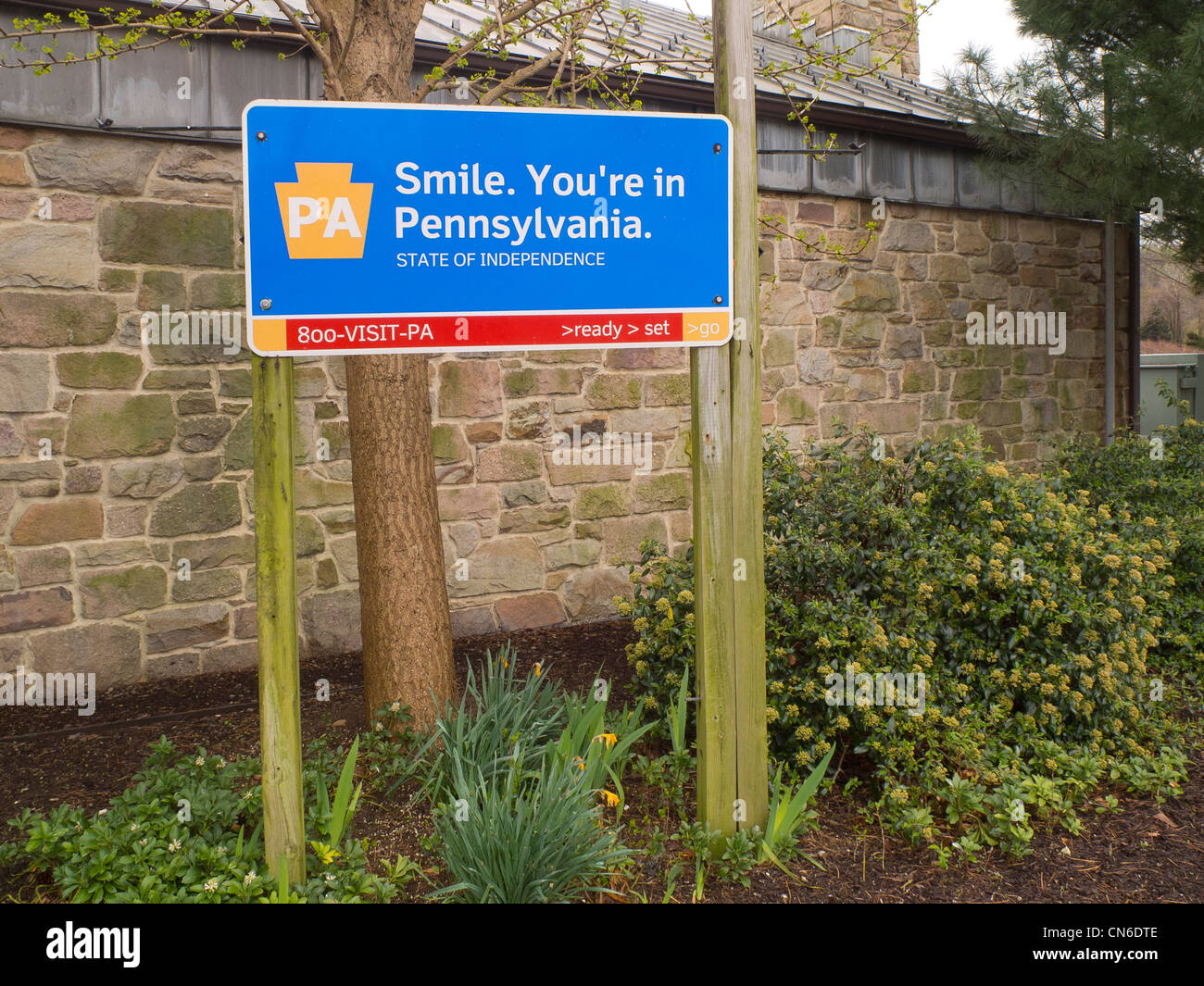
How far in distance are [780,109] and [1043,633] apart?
4.19m

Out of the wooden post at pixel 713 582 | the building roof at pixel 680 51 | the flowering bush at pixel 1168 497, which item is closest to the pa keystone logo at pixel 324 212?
the wooden post at pixel 713 582

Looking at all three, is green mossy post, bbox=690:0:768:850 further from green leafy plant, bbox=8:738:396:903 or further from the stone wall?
the stone wall

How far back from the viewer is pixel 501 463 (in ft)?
18.8

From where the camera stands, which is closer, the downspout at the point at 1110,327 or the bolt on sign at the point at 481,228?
the bolt on sign at the point at 481,228

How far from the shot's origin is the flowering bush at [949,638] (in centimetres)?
332

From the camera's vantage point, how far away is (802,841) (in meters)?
3.13

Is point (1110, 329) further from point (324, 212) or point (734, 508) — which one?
point (324, 212)

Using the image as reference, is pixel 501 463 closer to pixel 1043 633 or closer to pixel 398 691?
pixel 398 691

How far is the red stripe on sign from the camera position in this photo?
100.0 inches

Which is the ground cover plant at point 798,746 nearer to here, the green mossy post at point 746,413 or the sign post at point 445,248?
the green mossy post at point 746,413

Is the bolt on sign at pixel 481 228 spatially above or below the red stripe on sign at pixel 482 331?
above

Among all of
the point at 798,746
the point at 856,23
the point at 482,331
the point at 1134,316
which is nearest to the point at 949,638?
the point at 798,746

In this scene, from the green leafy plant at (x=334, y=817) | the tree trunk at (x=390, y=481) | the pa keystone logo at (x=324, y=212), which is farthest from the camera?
the tree trunk at (x=390, y=481)

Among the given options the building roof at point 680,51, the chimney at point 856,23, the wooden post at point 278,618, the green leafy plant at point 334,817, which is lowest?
the green leafy plant at point 334,817
